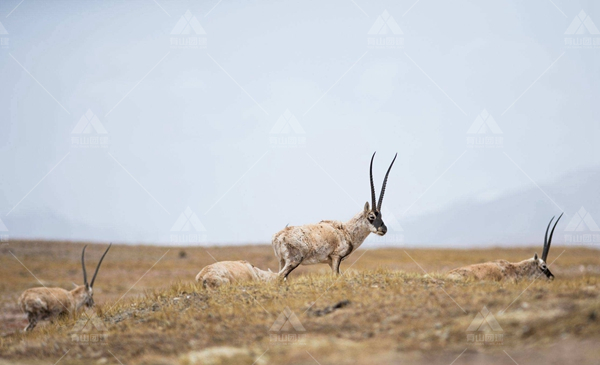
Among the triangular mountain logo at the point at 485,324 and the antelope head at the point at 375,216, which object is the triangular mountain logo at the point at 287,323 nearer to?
the triangular mountain logo at the point at 485,324

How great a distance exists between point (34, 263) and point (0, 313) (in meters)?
28.8

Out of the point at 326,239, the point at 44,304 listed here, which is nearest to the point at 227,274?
the point at 326,239

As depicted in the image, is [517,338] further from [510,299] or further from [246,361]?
[246,361]

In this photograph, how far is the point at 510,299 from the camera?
1000 centimetres

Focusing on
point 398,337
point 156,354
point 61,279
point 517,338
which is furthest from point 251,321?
point 61,279

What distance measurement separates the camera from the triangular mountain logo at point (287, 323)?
394 inches
